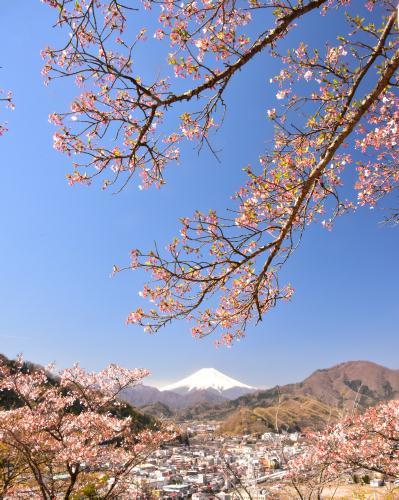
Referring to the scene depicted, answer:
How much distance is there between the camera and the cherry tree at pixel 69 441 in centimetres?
819

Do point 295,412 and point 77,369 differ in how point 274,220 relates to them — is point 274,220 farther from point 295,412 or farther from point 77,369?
point 295,412

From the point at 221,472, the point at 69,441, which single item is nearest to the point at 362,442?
the point at 221,472

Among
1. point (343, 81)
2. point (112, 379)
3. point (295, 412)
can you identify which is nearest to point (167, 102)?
point (343, 81)

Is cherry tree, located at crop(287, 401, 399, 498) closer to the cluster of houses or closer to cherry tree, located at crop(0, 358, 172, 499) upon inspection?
the cluster of houses

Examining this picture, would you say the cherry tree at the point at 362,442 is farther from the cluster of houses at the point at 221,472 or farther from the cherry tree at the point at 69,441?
the cherry tree at the point at 69,441

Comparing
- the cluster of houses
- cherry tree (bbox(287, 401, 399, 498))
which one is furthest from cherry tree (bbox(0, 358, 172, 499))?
cherry tree (bbox(287, 401, 399, 498))

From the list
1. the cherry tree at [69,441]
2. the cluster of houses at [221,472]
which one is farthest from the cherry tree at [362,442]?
the cherry tree at [69,441]

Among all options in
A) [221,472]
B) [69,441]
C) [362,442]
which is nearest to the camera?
[69,441]

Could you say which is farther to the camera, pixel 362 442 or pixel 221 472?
pixel 221 472

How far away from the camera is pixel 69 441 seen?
886cm

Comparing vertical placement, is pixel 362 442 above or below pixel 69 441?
below

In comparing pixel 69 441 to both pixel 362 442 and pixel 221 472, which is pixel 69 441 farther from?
pixel 362 442

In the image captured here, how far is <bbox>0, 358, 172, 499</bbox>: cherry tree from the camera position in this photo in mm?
8188

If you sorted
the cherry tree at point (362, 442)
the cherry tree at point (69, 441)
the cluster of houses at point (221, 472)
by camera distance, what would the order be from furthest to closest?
the cherry tree at point (362, 442) < the cherry tree at point (69, 441) < the cluster of houses at point (221, 472)
